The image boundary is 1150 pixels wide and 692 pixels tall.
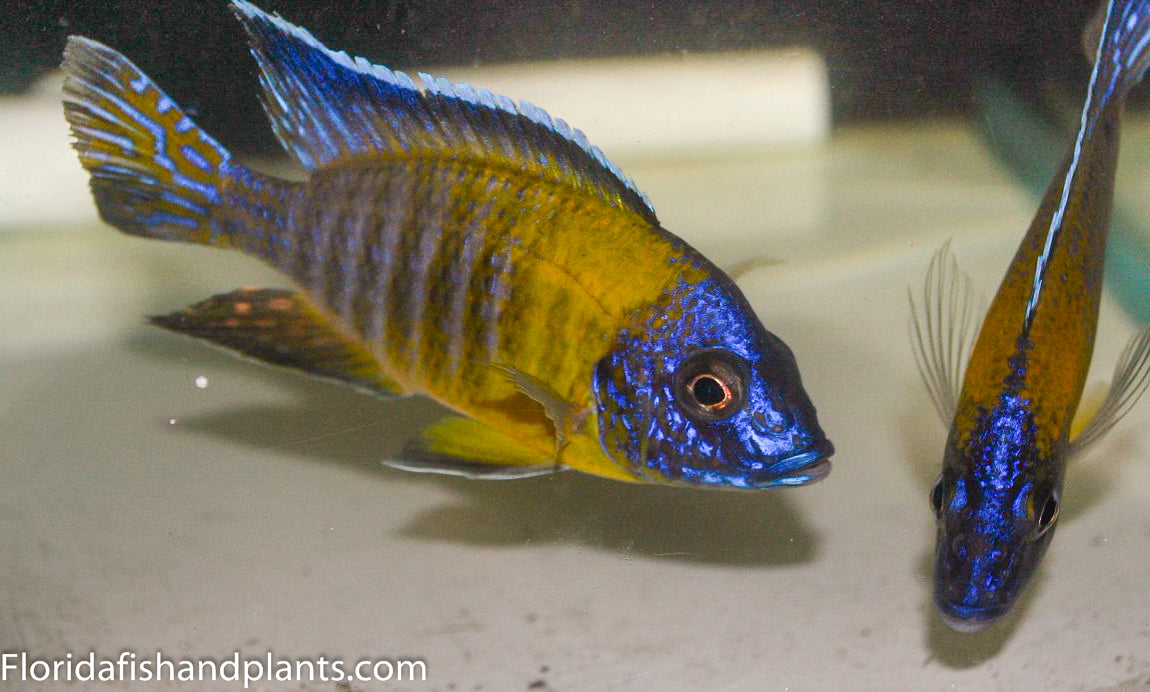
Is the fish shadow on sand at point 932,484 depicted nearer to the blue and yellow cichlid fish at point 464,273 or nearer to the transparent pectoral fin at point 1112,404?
the transparent pectoral fin at point 1112,404

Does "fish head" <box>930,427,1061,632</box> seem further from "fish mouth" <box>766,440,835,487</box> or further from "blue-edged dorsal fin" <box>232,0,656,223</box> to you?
"blue-edged dorsal fin" <box>232,0,656,223</box>

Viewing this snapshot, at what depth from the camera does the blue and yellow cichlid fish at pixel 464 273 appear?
140 cm

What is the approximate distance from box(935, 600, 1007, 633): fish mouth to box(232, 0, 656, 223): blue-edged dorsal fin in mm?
756

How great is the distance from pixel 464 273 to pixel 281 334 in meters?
0.36

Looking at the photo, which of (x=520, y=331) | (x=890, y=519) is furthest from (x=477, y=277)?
(x=890, y=519)

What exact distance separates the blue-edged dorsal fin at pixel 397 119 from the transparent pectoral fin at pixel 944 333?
0.69 metres

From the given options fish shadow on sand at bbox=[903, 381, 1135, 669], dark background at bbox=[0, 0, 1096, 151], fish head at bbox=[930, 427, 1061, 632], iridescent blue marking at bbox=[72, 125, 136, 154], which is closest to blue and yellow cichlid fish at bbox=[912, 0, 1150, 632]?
fish head at bbox=[930, 427, 1061, 632]

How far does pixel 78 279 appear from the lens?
9.00ft

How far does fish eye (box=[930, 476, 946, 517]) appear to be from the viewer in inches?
58.4

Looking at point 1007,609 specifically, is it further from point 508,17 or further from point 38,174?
point 38,174

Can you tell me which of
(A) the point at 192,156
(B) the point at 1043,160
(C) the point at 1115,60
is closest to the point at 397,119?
(A) the point at 192,156

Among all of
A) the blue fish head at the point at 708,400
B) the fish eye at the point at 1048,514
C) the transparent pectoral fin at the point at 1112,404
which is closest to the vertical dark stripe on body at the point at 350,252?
the blue fish head at the point at 708,400

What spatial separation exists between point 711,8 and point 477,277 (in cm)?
142

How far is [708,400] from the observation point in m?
1.38
